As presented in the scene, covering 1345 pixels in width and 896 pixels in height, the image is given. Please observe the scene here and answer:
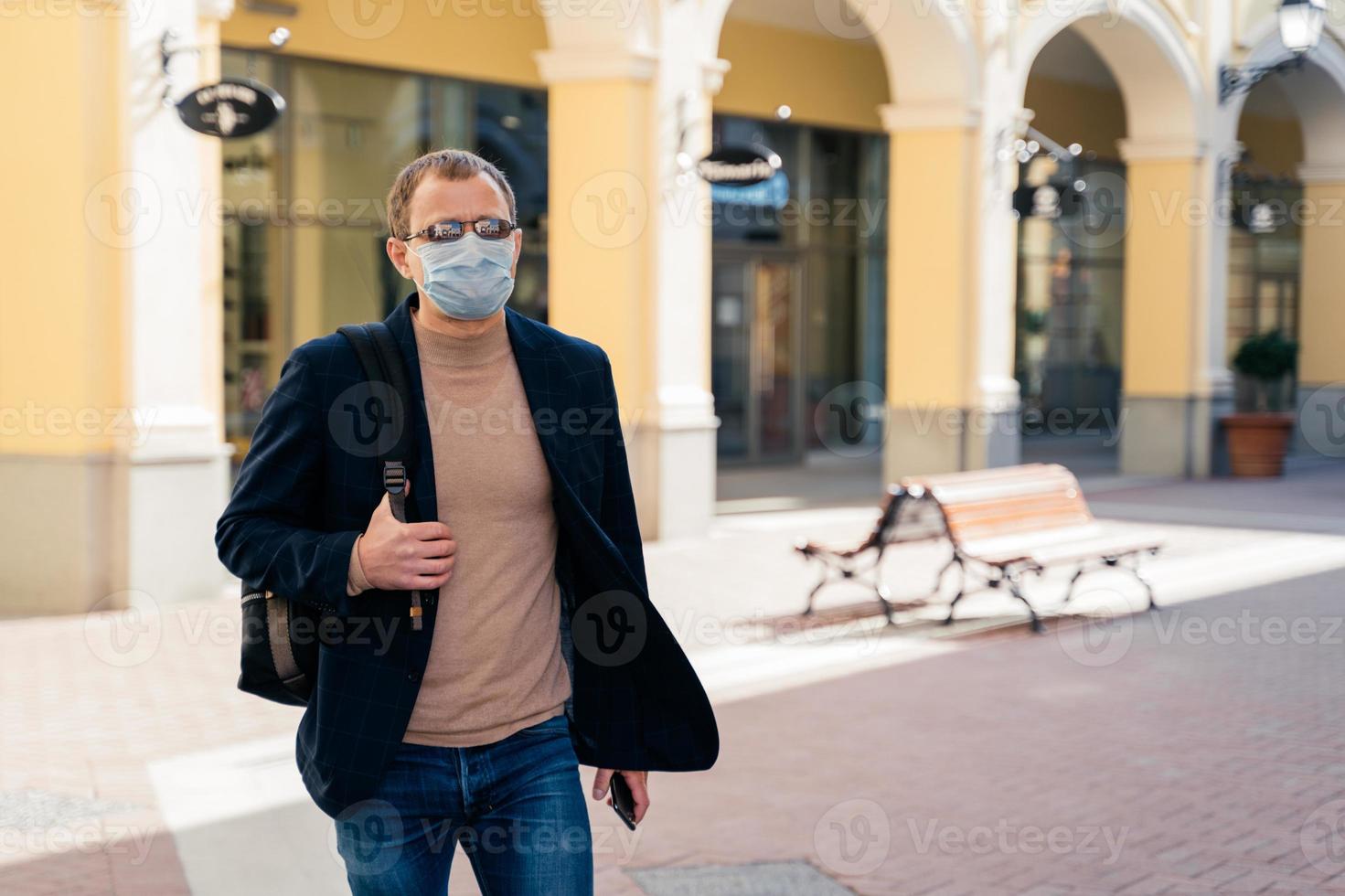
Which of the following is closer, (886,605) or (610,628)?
(610,628)

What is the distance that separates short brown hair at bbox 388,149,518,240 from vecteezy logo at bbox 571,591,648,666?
2.24 feet

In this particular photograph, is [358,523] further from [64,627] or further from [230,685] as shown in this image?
[64,627]

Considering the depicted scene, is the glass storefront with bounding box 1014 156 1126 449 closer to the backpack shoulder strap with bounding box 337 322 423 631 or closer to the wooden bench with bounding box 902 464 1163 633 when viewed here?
the wooden bench with bounding box 902 464 1163 633

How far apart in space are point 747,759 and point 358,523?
392cm

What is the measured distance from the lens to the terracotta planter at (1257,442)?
63.9 feet

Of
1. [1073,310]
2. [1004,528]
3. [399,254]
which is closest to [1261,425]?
[1073,310]

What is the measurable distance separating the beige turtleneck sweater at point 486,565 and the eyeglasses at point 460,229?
0.58 feet

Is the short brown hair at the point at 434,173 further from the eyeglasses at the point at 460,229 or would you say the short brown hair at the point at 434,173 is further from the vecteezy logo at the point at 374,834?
the vecteezy logo at the point at 374,834

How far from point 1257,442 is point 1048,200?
16.5 ft

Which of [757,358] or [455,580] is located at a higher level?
[757,358]

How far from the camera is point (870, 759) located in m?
6.33

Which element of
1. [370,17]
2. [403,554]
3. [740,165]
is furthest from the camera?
[370,17]

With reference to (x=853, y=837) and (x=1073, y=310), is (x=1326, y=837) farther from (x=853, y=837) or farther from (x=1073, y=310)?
(x=1073, y=310)

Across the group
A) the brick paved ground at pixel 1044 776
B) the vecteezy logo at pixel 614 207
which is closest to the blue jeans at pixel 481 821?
the brick paved ground at pixel 1044 776
